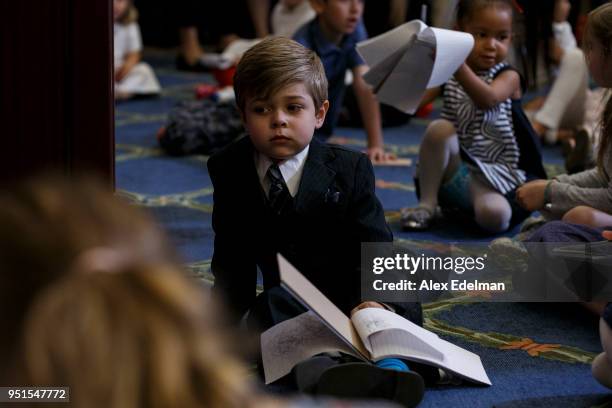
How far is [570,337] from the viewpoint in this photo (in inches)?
57.2

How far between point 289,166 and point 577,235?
495 mm

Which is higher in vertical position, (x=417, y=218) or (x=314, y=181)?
(x=314, y=181)

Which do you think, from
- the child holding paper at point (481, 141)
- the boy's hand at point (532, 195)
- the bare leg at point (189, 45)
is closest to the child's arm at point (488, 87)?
the child holding paper at point (481, 141)

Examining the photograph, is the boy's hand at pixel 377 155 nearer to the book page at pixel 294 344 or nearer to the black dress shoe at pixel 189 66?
the book page at pixel 294 344

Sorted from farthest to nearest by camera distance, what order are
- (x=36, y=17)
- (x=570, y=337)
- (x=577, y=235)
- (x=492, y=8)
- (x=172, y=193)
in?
(x=172, y=193) < (x=492, y=8) < (x=577, y=235) < (x=570, y=337) < (x=36, y=17)

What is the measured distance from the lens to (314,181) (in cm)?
139

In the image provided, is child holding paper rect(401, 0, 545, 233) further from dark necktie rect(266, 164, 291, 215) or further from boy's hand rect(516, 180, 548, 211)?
dark necktie rect(266, 164, 291, 215)

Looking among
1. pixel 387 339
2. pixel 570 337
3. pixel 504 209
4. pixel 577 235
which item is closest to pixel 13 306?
pixel 387 339

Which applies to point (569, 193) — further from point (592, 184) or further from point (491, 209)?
point (491, 209)

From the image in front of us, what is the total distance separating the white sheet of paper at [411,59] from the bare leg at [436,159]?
23 cm

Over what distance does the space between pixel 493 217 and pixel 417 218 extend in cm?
16

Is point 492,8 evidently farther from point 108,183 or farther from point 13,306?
point 13,306

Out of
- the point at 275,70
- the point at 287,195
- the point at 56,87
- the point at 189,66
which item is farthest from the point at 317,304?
the point at 189,66

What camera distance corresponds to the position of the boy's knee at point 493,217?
1.93 metres
